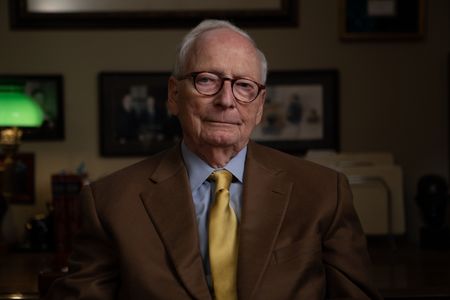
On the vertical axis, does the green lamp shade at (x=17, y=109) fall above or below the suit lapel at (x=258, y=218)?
above

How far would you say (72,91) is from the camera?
3.06m

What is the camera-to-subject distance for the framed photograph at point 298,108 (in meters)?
3.04

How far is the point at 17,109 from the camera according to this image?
9.44 feet

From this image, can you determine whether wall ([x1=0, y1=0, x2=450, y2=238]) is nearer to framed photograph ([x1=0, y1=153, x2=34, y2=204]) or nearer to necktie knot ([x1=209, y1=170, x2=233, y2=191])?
framed photograph ([x1=0, y1=153, x2=34, y2=204])

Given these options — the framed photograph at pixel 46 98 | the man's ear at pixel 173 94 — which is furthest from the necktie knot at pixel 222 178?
the framed photograph at pixel 46 98

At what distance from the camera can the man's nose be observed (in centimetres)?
172

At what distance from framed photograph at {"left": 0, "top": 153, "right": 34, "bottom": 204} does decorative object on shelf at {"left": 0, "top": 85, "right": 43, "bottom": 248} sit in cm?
5

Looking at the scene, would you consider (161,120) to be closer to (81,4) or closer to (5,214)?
(81,4)

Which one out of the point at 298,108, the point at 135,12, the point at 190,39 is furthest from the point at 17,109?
the point at 190,39

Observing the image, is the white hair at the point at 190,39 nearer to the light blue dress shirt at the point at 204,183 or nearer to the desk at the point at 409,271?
the light blue dress shirt at the point at 204,183

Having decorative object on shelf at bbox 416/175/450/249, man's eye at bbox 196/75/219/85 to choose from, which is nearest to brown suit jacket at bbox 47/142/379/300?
man's eye at bbox 196/75/219/85

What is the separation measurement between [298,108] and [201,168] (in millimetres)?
1296

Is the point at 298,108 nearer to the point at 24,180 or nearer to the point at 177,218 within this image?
the point at 24,180

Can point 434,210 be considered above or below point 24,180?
below
